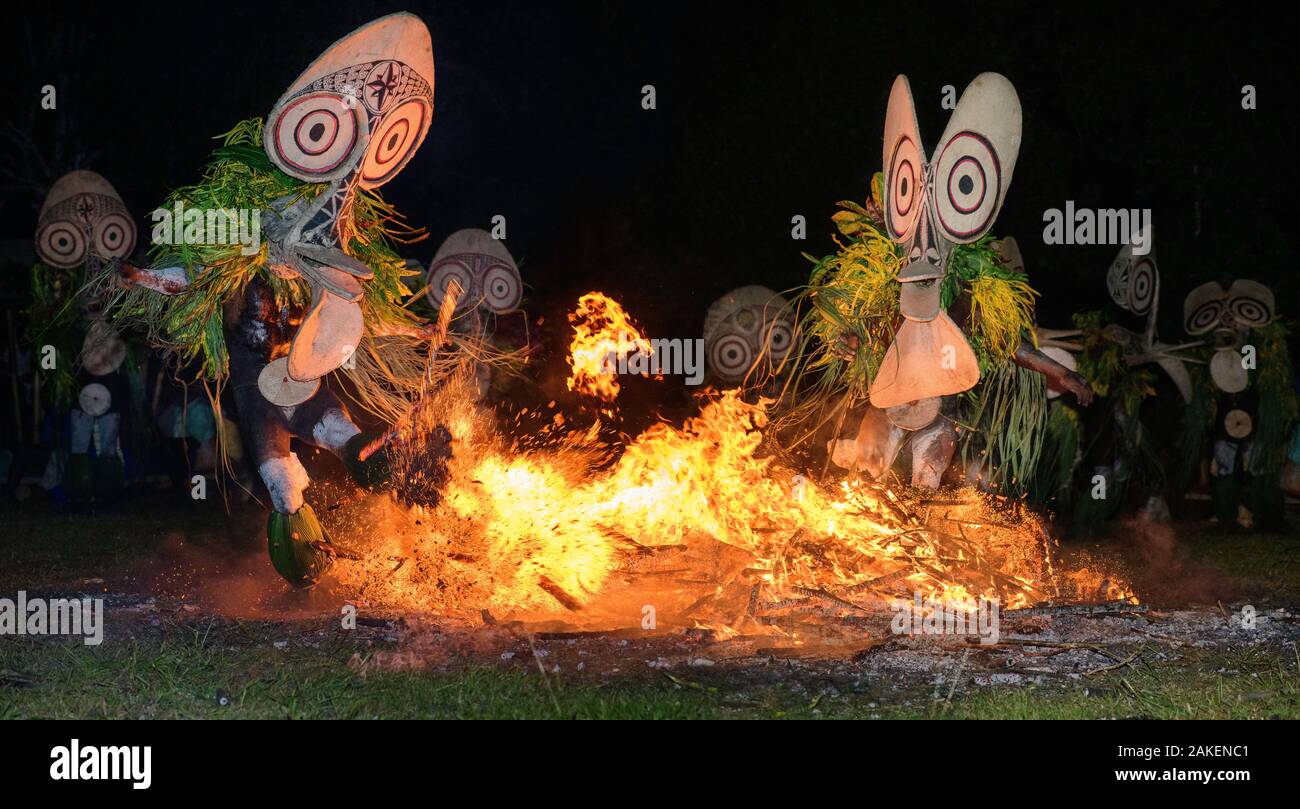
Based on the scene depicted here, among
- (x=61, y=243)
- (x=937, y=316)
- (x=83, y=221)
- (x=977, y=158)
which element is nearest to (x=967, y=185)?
(x=977, y=158)

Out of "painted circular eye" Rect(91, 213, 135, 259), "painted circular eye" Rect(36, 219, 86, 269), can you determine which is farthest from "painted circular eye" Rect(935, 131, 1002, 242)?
"painted circular eye" Rect(36, 219, 86, 269)

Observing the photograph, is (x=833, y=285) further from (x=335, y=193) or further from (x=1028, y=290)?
(x=335, y=193)

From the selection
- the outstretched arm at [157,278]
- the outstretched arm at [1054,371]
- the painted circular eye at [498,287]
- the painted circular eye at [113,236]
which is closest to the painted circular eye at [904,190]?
the outstretched arm at [1054,371]

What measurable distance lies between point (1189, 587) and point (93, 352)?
27.1 ft

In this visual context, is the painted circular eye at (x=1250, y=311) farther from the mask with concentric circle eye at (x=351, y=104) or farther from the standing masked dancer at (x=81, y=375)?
the standing masked dancer at (x=81, y=375)

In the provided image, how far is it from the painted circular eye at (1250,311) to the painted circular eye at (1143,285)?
774mm

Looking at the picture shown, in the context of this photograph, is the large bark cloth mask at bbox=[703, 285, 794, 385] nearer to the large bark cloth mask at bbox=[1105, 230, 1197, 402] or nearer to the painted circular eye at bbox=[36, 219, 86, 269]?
the large bark cloth mask at bbox=[1105, 230, 1197, 402]

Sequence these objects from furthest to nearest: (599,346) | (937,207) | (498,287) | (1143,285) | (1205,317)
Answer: (498,287)
(1205,317)
(1143,285)
(599,346)
(937,207)

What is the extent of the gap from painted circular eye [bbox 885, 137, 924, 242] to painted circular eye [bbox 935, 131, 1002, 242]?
0.10 metres

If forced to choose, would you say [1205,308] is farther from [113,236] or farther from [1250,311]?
[113,236]

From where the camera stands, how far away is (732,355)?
38.8 feet

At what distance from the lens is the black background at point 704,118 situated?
1332 cm

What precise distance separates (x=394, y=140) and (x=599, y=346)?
277 cm

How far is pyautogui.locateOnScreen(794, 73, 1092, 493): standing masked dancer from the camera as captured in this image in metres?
6.39
